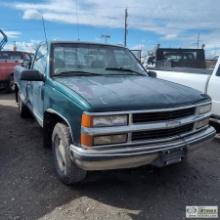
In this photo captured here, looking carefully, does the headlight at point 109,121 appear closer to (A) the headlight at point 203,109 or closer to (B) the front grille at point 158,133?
(B) the front grille at point 158,133

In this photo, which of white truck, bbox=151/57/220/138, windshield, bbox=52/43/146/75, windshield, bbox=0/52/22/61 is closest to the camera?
windshield, bbox=52/43/146/75

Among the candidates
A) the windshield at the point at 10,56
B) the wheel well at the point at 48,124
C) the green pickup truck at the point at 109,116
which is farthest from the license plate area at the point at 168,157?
the windshield at the point at 10,56

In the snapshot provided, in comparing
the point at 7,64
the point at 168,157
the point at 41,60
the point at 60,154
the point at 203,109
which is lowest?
the point at 60,154

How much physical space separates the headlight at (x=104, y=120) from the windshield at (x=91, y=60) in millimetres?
1445

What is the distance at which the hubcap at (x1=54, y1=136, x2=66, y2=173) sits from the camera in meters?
3.57

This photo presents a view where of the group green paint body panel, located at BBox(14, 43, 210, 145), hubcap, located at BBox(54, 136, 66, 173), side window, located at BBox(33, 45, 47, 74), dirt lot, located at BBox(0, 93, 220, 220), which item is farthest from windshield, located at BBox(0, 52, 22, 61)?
hubcap, located at BBox(54, 136, 66, 173)

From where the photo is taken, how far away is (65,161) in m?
3.46

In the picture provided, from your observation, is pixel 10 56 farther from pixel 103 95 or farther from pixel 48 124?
pixel 103 95

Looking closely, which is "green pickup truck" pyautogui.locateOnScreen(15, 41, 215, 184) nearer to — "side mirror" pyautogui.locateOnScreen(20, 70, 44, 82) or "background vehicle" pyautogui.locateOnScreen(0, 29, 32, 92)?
"side mirror" pyautogui.locateOnScreen(20, 70, 44, 82)

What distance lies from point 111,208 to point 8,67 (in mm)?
9305

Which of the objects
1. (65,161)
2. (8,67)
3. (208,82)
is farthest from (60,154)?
(8,67)

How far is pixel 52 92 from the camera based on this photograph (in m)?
3.84

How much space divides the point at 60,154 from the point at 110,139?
0.99 metres

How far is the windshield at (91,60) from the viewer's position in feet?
14.1
